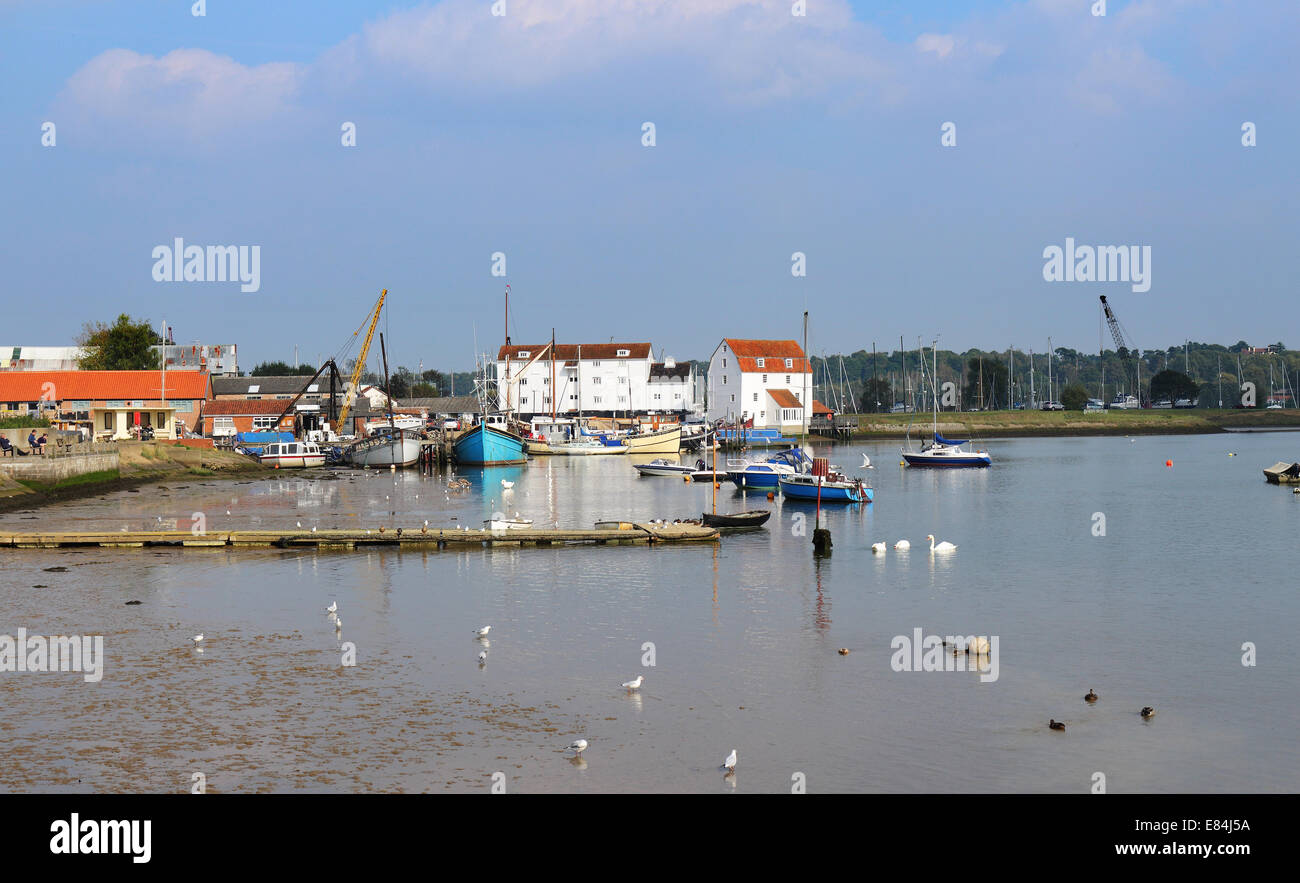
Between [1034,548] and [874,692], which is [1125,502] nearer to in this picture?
[1034,548]

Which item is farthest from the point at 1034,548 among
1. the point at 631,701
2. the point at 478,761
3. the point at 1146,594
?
the point at 478,761

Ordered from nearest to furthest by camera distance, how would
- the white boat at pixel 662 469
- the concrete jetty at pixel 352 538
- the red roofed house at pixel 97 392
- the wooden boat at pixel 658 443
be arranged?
the concrete jetty at pixel 352 538, the white boat at pixel 662 469, the red roofed house at pixel 97 392, the wooden boat at pixel 658 443

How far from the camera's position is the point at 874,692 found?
21.4 meters

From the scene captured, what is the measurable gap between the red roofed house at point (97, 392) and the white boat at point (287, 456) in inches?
469

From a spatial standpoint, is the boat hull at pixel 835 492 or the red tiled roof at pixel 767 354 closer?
the boat hull at pixel 835 492

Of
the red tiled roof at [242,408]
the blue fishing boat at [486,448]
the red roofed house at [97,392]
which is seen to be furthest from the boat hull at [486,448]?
the red roofed house at [97,392]

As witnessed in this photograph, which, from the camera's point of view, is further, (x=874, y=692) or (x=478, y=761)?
(x=874, y=692)

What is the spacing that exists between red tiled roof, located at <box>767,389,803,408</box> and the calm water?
295ft

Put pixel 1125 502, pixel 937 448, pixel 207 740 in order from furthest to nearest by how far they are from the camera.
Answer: pixel 937 448
pixel 1125 502
pixel 207 740

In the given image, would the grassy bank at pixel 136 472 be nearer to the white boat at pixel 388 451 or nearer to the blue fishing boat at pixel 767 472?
the white boat at pixel 388 451

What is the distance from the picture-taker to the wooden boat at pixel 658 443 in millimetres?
111312

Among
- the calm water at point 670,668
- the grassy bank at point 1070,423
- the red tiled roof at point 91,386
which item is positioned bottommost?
the calm water at point 670,668
